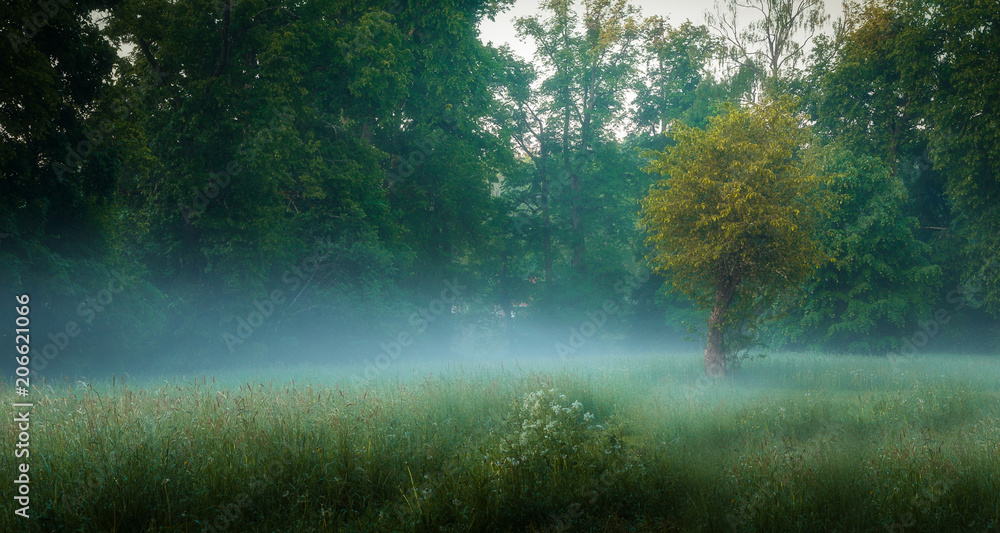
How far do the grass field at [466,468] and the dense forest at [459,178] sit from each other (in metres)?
7.76

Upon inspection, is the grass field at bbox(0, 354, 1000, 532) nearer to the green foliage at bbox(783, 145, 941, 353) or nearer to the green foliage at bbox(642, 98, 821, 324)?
the green foliage at bbox(642, 98, 821, 324)

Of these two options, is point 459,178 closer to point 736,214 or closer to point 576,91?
point 576,91

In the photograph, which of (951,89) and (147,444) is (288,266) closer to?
(147,444)

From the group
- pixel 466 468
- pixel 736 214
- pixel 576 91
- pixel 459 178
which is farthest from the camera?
pixel 576 91

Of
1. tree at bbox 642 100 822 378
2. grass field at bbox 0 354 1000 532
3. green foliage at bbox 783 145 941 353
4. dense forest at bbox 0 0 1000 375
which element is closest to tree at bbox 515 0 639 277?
dense forest at bbox 0 0 1000 375

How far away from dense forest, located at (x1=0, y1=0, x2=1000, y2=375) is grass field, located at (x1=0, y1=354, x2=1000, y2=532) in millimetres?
7756

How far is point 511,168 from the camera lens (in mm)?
31781

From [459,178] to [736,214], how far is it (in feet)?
49.6

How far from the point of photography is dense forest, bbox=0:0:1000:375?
1595 cm

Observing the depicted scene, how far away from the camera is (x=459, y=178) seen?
28.4 metres

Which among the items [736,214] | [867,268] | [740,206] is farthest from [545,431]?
[867,268]

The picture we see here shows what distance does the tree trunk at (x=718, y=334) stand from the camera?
17.2m

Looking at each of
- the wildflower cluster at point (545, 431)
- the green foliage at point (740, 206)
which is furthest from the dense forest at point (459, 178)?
the wildflower cluster at point (545, 431)

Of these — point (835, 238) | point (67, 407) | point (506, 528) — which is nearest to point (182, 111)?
point (67, 407)
